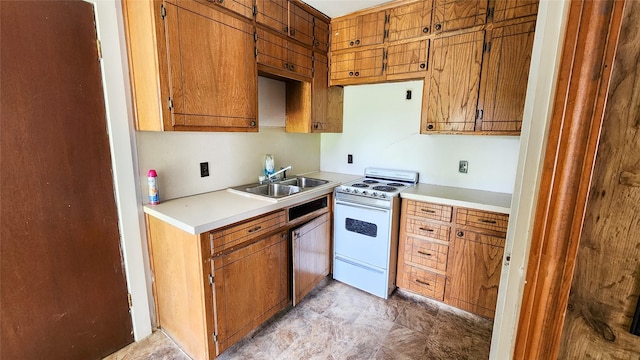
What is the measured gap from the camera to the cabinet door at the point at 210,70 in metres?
1.55

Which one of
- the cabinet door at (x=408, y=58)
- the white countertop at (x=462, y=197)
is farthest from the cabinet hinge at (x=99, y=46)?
the white countertop at (x=462, y=197)

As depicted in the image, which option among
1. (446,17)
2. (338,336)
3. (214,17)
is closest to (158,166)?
(214,17)

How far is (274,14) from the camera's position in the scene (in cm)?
206

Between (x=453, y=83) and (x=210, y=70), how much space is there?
1795 mm

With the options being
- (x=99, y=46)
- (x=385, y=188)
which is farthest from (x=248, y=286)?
(x=99, y=46)

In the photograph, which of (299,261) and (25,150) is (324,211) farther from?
(25,150)

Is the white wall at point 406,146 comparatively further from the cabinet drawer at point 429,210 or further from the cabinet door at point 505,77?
the cabinet drawer at point 429,210

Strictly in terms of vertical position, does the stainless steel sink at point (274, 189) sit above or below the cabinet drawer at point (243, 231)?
above

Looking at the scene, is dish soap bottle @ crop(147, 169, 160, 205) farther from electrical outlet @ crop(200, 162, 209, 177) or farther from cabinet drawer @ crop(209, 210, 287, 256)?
cabinet drawer @ crop(209, 210, 287, 256)

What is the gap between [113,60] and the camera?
1583 millimetres

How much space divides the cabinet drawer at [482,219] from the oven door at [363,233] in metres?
0.53

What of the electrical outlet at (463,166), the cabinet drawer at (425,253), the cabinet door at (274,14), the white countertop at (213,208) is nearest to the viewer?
the white countertop at (213,208)

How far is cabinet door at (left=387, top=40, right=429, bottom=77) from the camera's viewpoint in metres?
2.25

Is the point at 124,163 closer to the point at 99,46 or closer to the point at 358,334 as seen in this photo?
the point at 99,46
